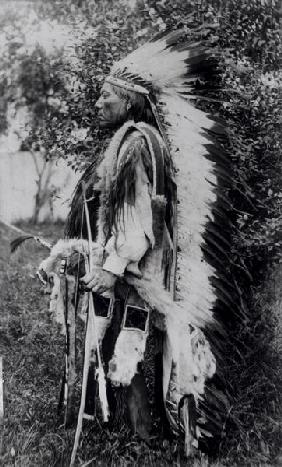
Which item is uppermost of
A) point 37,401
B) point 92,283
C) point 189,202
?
point 189,202

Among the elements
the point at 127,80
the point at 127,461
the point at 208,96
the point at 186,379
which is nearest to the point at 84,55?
the point at 127,80

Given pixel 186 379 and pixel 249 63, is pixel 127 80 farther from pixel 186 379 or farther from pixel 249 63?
pixel 186 379

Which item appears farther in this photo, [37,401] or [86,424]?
[37,401]

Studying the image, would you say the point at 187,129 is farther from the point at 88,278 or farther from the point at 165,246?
the point at 88,278

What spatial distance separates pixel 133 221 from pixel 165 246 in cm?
29

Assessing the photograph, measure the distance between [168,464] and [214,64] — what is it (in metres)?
2.22

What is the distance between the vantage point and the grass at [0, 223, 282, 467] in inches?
124

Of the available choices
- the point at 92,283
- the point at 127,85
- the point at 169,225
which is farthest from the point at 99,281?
the point at 127,85

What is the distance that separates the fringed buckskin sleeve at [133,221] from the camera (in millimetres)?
2955

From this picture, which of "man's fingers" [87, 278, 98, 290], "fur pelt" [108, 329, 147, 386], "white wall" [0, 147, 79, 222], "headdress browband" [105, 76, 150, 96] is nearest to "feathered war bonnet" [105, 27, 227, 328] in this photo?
"headdress browband" [105, 76, 150, 96]

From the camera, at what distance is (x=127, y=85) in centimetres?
314

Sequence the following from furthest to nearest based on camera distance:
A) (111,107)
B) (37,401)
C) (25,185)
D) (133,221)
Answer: (25,185), (37,401), (111,107), (133,221)

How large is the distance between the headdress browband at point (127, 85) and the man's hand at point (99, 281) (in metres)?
1.00

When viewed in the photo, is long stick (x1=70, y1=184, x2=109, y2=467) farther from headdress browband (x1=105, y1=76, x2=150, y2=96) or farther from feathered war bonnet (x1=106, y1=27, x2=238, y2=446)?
headdress browband (x1=105, y1=76, x2=150, y2=96)
